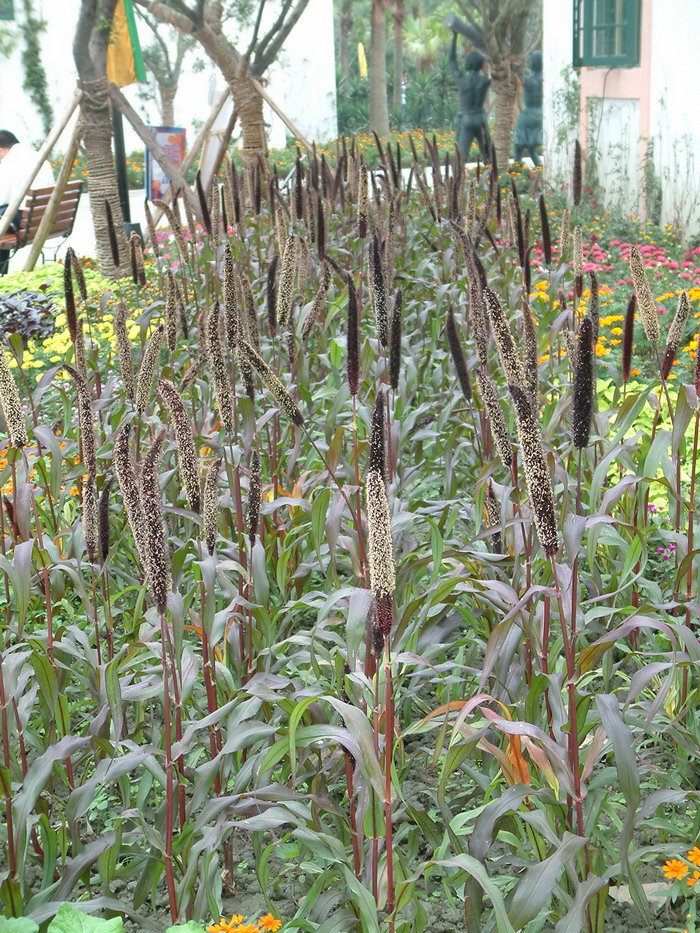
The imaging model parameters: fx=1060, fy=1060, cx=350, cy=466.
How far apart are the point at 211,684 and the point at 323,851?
440mm

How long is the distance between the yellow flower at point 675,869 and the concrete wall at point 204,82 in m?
23.4

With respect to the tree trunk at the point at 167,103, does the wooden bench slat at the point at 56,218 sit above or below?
below

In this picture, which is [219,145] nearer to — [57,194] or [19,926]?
[57,194]

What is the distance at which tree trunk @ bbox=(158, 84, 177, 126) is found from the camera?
91.8ft

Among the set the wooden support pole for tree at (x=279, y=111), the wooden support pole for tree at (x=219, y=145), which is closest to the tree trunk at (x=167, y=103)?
the wooden support pole for tree at (x=279, y=111)

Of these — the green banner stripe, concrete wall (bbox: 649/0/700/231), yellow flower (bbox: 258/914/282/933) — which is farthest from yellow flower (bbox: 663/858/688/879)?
the green banner stripe

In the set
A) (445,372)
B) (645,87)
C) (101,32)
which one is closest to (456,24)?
(645,87)

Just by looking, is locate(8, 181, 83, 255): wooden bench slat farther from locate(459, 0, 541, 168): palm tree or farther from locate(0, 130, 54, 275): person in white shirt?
locate(459, 0, 541, 168): palm tree

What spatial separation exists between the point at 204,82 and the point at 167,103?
1.49m

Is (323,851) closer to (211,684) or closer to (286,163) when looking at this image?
(211,684)

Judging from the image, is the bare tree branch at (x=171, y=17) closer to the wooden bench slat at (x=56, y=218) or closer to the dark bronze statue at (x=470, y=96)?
the wooden bench slat at (x=56, y=218)

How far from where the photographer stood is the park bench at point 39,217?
10375 millimetres

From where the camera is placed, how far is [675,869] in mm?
2010

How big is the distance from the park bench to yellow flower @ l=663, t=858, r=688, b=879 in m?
9.32
